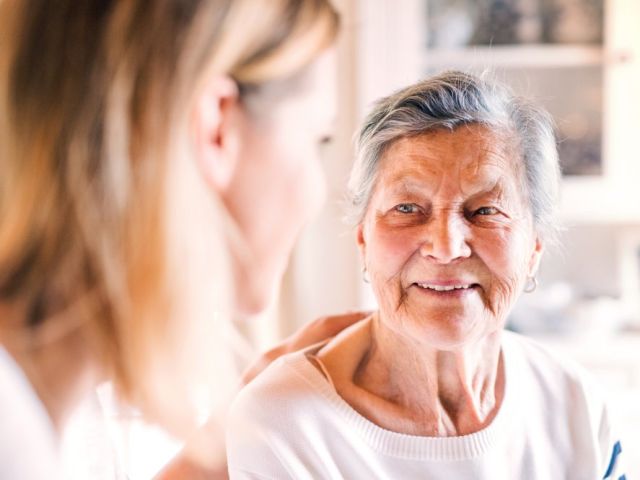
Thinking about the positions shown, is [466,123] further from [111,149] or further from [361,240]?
[111,149]

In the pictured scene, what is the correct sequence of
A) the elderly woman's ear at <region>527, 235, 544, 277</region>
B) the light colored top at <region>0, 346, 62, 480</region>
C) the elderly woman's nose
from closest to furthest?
1. the light colored top at <region>0, 346, 62, 480</region>
2. the elderly woman's nose
3. the elderly woman's ear at <region>527, 235, 544, 277</region>

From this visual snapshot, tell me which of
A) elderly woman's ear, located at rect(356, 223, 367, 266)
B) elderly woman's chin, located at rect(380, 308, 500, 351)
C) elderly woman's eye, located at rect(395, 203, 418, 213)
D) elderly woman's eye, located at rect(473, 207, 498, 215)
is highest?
elderly woman's eye, located at rect(395, 203, 418, 213)

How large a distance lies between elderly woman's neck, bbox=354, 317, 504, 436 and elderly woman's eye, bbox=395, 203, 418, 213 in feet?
0.63

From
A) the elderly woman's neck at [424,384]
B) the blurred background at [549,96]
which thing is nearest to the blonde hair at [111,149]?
the elderly woman's neck at [424,384]

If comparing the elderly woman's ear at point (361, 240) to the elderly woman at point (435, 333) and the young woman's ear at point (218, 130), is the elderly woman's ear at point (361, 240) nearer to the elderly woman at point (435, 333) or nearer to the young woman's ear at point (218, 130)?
the elderly woman at point (435, 333)

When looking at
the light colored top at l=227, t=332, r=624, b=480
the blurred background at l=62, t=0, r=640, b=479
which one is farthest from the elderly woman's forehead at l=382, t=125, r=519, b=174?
the blurred background at l=62, t=0, r=640, b=479

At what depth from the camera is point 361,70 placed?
2.87 m

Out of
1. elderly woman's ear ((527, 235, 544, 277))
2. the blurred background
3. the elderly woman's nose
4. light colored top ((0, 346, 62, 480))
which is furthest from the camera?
the blurred background

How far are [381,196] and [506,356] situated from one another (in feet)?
1.19

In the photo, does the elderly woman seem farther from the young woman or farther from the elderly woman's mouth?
the young woman

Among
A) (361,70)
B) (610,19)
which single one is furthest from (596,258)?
(361,70)

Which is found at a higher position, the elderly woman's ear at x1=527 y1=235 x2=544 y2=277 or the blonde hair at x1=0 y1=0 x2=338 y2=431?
the blonde hair at x1=0 y1=0 x2=338 y2=431

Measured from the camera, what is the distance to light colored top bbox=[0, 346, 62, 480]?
0.73m

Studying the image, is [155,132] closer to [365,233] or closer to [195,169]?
[195,169]
